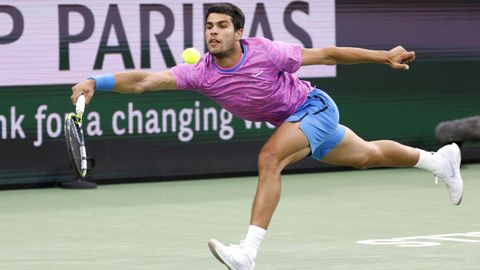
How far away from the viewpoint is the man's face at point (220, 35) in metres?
7.20

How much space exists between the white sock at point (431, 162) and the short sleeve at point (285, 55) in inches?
58.1

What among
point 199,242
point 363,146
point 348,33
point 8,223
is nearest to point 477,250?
point 363,146

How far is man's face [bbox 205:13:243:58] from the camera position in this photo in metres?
7.20

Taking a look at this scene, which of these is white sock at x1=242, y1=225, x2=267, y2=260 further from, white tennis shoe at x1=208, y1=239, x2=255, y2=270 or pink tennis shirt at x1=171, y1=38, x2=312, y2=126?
pink tennis shirt at x1=171, y1=38, x2=312, y2=126

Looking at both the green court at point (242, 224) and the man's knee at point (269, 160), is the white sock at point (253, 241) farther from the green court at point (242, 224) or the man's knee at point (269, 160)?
the green court at point (242, 224)

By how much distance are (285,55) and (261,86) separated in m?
0.21

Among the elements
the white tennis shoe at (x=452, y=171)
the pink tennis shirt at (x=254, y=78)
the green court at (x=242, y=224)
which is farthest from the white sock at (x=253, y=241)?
the white tennis shoe at (x=452, y=171)

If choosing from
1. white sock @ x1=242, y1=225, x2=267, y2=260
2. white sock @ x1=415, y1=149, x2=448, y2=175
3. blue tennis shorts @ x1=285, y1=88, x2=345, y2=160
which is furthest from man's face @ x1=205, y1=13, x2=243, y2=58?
white sock @ x1=415, y1=149, x2=448, y2=175

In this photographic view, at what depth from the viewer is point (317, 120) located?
7441 mm

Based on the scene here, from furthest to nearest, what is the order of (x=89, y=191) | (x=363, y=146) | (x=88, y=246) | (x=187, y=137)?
(x=187, y=137)
(x=89, y=191)
(x=88, y=246)
(x=363, y=146)

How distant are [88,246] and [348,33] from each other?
5685mm

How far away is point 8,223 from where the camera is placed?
32.5 ft

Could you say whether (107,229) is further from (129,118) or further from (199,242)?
(129,118)

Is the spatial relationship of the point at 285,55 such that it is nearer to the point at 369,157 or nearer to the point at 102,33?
the point at 369,157
